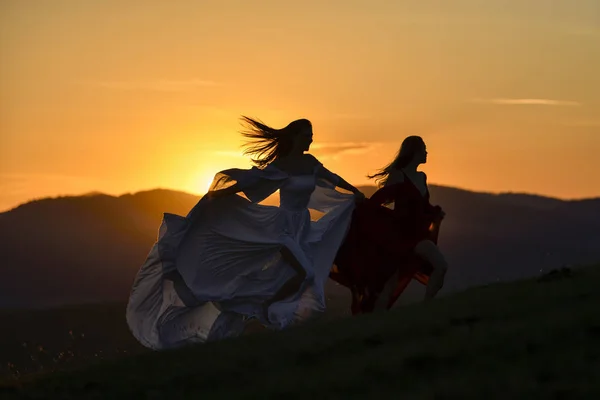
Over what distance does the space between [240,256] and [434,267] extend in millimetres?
2353

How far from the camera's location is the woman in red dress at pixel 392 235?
663 inches

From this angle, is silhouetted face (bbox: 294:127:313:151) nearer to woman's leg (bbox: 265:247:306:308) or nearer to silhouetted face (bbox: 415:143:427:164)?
woman's leg (bbox: 265:247:306:308)

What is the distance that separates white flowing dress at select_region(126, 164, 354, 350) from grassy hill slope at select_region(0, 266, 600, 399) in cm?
208

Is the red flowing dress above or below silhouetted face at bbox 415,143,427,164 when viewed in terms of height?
below

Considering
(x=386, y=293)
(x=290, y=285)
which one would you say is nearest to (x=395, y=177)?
(x=386, y=293)

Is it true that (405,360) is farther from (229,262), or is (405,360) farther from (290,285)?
(229,262)

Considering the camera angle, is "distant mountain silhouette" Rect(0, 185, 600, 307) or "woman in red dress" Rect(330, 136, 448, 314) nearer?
"woman in red dress" Rect(330, 136, 448, 314)

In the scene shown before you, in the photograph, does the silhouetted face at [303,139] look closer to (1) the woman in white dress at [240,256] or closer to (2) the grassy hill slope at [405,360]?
(1) the woman in white dress at [240,256]

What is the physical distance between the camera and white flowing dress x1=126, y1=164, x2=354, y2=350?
16.4m

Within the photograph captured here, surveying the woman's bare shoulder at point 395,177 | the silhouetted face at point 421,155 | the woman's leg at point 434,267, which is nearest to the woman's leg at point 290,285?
the woman's leg at point 434,267

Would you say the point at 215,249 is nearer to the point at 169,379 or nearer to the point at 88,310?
the point at 169,379

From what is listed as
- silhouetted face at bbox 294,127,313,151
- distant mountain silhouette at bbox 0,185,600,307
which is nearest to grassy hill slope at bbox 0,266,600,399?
silhouetted face at bbox 294,127,313,151

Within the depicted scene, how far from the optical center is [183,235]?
53.8 ft

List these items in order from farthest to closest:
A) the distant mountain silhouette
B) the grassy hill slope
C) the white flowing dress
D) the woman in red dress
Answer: the distant mountain silhouette → the woman in red dress → the white flowing dress → the grassy hill slope
